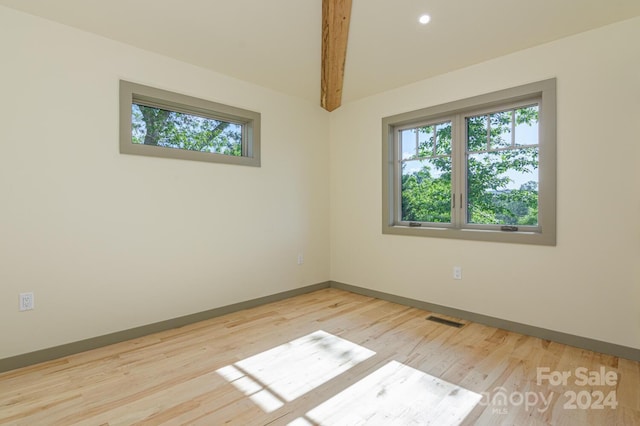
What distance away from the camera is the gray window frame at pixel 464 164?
2725 mm

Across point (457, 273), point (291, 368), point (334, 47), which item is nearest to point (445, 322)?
point (457, 273)

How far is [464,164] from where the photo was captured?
11.1ft

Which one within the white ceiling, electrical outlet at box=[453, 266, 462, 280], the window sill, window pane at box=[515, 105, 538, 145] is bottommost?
electrical outlet at box=[453, 266, 462, 280]

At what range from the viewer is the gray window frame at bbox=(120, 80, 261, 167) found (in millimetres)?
2744

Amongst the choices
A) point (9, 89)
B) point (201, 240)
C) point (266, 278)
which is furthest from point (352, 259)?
point (9, 89)

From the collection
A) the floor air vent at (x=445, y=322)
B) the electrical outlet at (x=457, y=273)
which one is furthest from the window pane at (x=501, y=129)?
the floor air vent at (x=445, y=322)

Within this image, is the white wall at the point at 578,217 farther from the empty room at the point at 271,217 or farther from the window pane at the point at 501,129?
the window pane at the point at 501,129

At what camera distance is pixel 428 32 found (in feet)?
8.91

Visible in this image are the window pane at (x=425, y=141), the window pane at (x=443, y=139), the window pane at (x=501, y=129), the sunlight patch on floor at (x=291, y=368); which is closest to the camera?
the sunlight patch on floor at (x=291, y=368)

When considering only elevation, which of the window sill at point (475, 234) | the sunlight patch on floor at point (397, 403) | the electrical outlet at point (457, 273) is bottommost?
the sunlight patch on floor at point (397, 403)

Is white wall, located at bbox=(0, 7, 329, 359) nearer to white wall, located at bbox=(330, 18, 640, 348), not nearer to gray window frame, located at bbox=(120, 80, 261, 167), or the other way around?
gray window frame, located at bbox=(120, 80, 261, 167)

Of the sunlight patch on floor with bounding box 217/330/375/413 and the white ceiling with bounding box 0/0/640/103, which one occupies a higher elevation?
the white ceiling with bounding box 0/0/640/103

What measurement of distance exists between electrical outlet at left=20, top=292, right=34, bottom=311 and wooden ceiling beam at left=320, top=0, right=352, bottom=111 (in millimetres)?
3137

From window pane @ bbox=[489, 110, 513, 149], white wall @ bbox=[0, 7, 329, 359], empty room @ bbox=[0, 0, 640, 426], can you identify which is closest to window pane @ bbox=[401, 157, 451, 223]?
empty room @ bbox=[0, 0, 640, 426]
